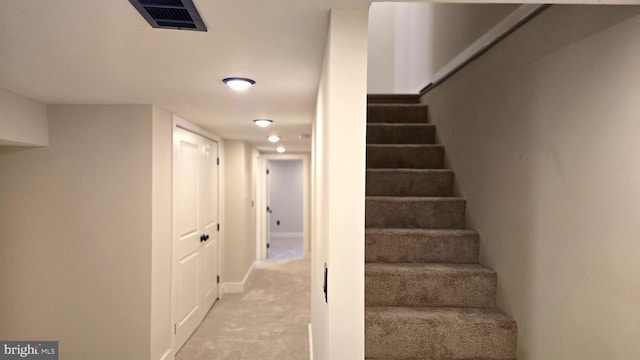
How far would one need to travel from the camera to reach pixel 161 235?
9.84 ft

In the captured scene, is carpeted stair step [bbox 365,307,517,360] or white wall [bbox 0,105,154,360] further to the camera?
white wall [bbox 0,105,154,360]

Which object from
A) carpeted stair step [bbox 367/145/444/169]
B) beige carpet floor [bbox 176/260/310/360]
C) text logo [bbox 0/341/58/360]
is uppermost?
carpeted stair step [bbox 367/145/444/169]

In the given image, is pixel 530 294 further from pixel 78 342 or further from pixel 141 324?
pixel 78 342

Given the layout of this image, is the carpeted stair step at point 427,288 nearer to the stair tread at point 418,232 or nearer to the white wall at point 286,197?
the stair tread at point 418,232

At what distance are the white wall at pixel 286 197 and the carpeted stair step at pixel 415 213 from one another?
7.67 m

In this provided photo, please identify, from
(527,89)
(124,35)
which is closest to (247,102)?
(124,35)

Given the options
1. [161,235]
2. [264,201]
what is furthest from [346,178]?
[264,201]

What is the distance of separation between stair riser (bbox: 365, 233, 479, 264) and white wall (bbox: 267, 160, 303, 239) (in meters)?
7.90

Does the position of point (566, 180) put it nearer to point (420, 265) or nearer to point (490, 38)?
point (420, 265)

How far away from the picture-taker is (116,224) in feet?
9.28

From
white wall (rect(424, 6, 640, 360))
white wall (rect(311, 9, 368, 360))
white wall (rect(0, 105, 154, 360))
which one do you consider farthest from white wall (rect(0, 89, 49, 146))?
white wall (rect(424, 6, 640, 360))

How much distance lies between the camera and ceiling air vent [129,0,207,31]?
3.74 ft

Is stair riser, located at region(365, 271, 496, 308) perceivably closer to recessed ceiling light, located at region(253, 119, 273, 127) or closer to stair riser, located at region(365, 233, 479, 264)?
stair riser, located at region(365, 233, 479, 264)

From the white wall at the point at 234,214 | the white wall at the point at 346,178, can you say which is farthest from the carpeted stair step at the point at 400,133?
the white wall at the point at 234,214
